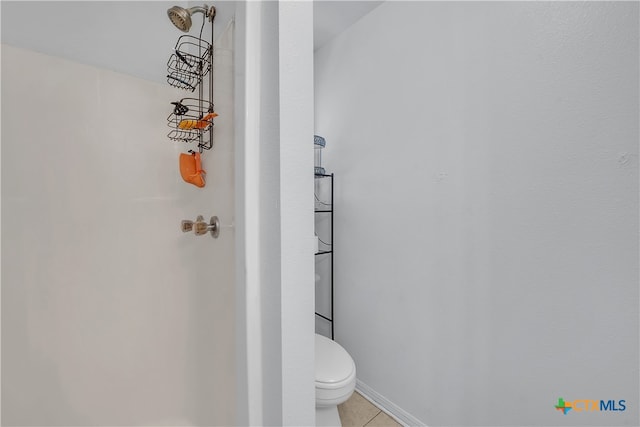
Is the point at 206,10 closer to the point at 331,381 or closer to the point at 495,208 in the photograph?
the point at 495,208

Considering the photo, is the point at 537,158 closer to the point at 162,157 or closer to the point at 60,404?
the point at 162,157

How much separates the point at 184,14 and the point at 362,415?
1981 mm

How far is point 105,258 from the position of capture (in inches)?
47.9

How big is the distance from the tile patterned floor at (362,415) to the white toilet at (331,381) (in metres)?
0.14

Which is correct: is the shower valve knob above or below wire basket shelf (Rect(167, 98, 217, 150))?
below

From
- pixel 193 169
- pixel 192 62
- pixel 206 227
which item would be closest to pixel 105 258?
pixel 193 169

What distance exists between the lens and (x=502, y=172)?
1.14 metres

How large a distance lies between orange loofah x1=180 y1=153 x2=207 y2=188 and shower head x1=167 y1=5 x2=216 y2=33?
0.43 m

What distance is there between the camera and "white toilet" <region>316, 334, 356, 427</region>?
1.22 metres

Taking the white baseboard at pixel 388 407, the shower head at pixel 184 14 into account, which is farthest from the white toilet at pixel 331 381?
the shower head at pixel 184 14

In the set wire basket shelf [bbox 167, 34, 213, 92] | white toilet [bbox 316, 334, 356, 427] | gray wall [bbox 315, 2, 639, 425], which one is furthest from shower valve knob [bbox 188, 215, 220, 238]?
gray wall [bbox 315, 2, 639, 425]

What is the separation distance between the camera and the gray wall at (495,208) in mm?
899

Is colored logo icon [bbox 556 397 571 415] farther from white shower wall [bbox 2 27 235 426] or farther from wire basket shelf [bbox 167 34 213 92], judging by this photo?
wire basket shelf [bbox 167 34 213 92]

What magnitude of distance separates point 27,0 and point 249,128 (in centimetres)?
125
